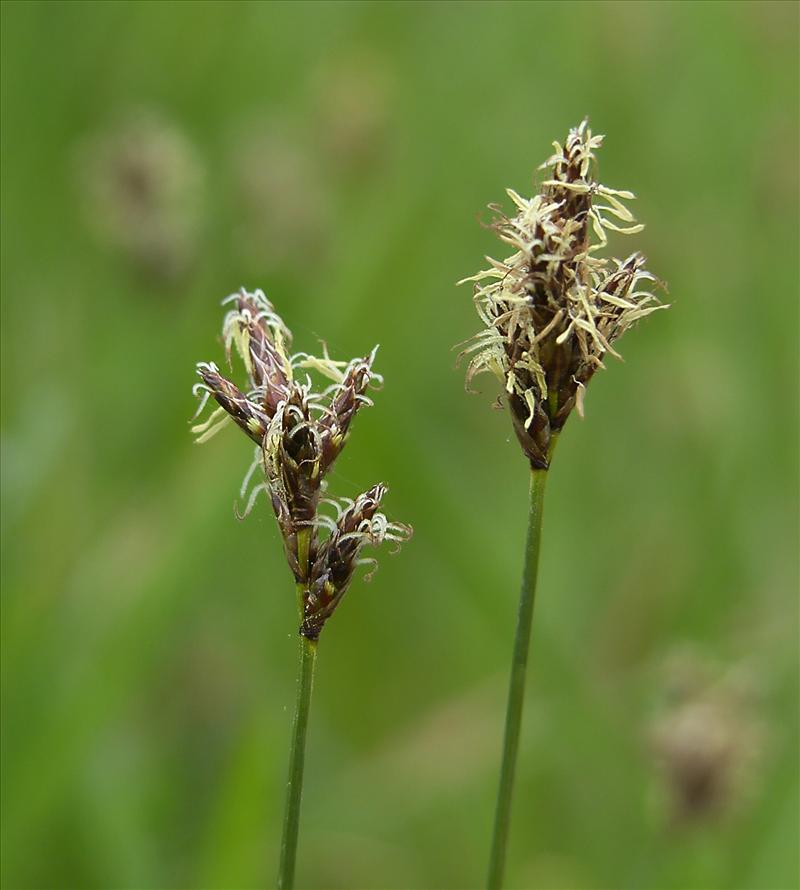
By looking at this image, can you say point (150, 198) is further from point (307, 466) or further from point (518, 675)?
point (518, 675)

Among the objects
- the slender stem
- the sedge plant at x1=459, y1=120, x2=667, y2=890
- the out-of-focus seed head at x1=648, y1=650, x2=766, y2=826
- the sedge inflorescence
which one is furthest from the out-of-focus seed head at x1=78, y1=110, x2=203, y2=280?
the slender stem

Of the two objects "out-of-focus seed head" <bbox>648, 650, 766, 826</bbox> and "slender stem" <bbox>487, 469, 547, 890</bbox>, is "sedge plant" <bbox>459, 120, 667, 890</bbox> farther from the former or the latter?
"out-of-focus seed head" <bbox>648, 650, 766, 826</bbox>

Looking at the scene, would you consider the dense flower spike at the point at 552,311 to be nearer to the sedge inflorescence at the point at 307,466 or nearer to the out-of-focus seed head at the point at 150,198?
the sedge inflorescence at the point at 307,466

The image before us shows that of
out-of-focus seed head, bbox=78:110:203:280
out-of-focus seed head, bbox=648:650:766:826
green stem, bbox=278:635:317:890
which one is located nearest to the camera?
green stem, bbox=278:635:317:890

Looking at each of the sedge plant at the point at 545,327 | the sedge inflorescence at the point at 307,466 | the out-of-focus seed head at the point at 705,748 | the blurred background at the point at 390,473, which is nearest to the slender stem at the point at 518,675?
the sedge plant at the point at 545,327

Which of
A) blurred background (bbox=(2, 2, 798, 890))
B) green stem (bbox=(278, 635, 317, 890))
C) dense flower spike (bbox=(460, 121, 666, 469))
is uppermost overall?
blurred background (bbox=(2, 2, 798, 890))

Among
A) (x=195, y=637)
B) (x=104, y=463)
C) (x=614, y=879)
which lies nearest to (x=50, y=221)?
(x=104, y=463)

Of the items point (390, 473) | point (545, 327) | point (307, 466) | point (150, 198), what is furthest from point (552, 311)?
point (150, 198)

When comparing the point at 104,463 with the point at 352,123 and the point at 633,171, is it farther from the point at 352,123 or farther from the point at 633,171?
the point at 633,171
